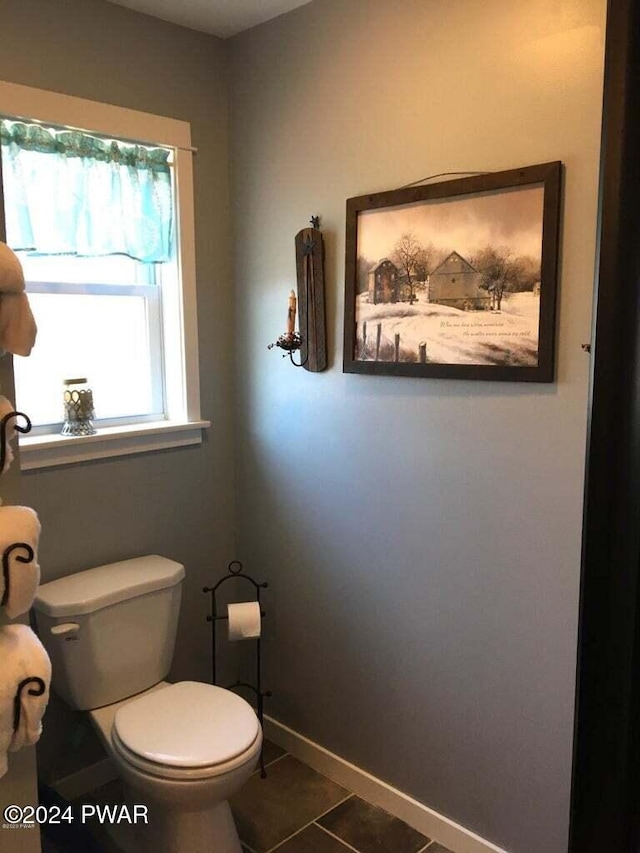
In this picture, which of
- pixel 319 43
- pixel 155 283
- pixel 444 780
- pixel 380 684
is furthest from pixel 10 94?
pixel 444 780

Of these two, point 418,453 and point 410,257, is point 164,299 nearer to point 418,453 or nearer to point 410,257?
point 410,257

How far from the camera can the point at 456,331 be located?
6.45 ft

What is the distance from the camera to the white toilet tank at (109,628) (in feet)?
6.82

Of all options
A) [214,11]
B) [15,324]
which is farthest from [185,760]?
[214,11]

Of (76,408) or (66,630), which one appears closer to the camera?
(66,630)

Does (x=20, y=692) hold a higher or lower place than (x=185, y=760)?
higher

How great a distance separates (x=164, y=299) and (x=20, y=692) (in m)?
1.64

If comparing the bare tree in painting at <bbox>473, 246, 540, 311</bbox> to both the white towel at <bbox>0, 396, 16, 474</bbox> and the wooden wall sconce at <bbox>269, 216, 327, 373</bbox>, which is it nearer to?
the wooden wall sconce at <bbox>269, 216, 327, 373</bbox>

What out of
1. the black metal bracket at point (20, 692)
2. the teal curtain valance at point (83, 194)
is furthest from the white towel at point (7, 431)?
the teal curtain valance at point (83, 194)

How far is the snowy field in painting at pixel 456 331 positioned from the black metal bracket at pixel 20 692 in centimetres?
129

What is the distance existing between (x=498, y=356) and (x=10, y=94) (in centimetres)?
152

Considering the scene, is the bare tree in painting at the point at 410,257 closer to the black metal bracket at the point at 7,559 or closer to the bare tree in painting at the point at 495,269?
the bare tree in painting at the point at 495,269

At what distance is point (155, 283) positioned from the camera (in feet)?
8.37

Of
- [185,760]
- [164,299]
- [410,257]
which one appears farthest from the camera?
[164,299]
